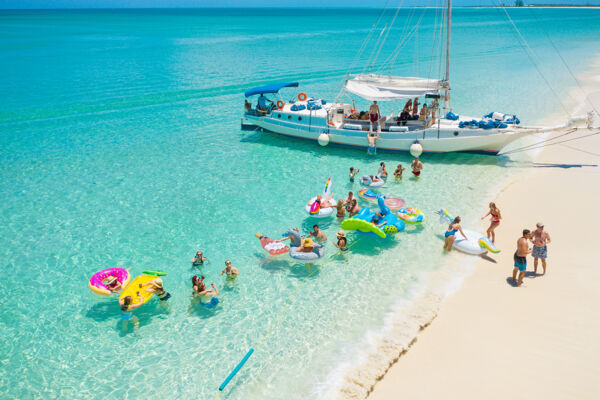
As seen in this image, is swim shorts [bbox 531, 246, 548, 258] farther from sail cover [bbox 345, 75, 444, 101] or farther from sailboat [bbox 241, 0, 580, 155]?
sail cover [bbox 345, 75, 444, 101]

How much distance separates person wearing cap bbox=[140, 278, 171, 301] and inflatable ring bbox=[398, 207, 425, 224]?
888 centimetres

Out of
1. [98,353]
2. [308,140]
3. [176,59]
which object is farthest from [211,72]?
[98,353]

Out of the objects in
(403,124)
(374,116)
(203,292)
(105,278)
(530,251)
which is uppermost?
(374,116)

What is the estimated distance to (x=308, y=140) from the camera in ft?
81.2

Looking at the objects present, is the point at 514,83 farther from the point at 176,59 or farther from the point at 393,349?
the point at 176,59

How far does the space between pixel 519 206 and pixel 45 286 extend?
1790cm

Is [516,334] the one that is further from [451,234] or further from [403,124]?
[403,124]

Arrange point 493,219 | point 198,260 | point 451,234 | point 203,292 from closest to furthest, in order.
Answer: point 203,292 < point 198,260 < point 451,234 < point 493,219

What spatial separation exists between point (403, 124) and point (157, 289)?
1652cm

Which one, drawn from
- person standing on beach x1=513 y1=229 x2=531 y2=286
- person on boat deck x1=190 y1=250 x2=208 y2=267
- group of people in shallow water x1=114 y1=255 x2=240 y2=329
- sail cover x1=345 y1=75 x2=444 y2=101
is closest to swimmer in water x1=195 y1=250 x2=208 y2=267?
person on boat deck x1=190 y1=250 x2=208 y2=267

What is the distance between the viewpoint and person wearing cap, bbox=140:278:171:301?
36.9 feet

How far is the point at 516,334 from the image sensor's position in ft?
31.8

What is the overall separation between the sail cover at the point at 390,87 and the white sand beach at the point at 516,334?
387 inches

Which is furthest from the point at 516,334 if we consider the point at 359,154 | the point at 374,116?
the point at 374,116
